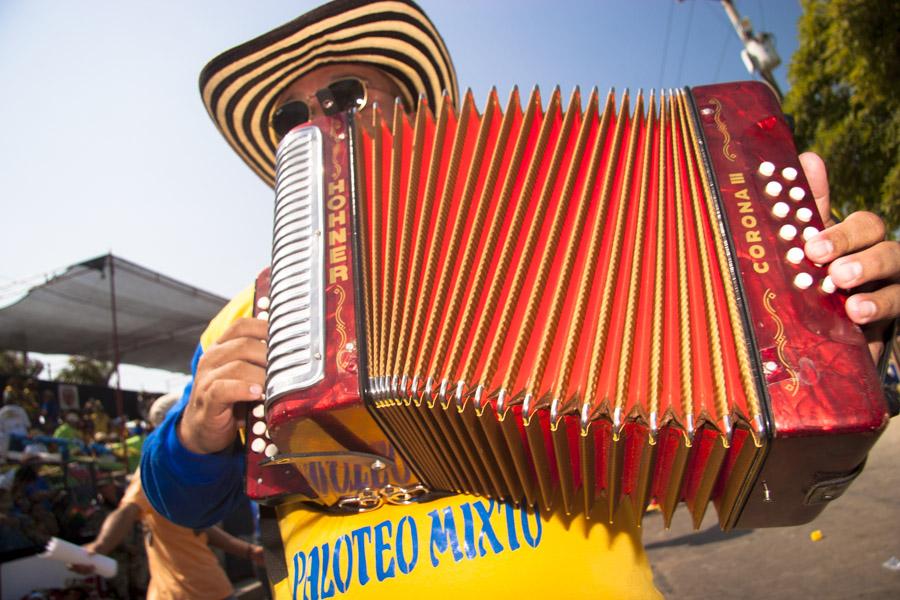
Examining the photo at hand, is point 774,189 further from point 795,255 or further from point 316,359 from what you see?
point 316,359

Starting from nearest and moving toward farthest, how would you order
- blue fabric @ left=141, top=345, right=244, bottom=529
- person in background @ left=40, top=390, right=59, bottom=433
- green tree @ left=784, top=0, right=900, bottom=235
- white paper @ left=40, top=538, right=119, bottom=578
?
blue fabric @ left=141, top=345, right=244, bottom=529 → white paper @ left=40, top=538, right=119, bottom=578 → green tree @ left=784, top=0, right=900, bottom=235 → person in background @ left=40, top=390, right=59, bottom=433

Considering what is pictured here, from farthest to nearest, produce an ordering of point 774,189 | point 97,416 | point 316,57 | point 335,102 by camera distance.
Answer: point 97,416
point 316,57
point 335,102
point 774,189

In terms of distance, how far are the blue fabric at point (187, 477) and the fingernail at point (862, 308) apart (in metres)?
1.37

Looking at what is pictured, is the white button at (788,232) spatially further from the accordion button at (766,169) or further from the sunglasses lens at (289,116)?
the sunglasses lens at (289,116)

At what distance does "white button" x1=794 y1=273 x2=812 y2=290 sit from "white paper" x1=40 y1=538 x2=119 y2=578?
3.20 m

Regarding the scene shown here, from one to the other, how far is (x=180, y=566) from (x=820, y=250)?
3.18 meters

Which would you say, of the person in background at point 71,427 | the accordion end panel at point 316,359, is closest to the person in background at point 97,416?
the person in background at point 71,427

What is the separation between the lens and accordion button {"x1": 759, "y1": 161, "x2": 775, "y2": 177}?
3.72 feet

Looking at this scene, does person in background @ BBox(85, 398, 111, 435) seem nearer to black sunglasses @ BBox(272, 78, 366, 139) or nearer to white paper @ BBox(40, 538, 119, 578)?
white paper @ BBox(40, 538, 119, 578)

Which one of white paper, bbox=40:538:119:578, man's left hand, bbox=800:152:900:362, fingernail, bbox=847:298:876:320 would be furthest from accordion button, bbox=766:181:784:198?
white paper, bbox=40:538:119:578

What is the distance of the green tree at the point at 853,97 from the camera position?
7.73m

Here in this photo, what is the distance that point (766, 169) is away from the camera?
1.14m

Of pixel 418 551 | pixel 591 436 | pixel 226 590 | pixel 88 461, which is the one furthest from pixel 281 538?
pixel 88 461

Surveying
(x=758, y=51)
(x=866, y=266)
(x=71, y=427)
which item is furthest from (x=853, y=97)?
(x=71, y=427)
